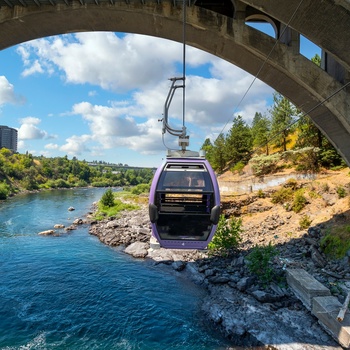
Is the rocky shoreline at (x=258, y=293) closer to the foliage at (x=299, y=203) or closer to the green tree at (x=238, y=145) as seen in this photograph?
the foliage at (x=299, y=203)

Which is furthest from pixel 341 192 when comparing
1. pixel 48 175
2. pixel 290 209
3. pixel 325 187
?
pixel 48 175

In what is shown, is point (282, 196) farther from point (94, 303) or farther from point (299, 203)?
point (94, 303)

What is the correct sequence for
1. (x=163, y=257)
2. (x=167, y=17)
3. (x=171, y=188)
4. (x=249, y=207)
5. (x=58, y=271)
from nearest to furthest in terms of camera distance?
1. (x=171, y=188)
2. (x=167, y=17)
3. (x=58, y=271)
4. (x=163, y=257)
5. (x=249, y=207)

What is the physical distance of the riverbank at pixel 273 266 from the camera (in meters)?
9.55

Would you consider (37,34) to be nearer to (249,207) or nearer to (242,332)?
(242,332)

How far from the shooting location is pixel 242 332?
380 inches

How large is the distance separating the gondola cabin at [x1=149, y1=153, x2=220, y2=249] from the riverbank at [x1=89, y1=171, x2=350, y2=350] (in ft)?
16.8

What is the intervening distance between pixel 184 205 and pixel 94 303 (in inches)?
318

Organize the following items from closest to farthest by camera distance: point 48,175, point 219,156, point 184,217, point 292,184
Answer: point 184,217
point 292,184
point 219,156
point 48,175

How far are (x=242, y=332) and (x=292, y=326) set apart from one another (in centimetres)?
186

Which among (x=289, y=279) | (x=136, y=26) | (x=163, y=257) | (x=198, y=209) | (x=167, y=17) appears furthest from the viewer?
(x=163, y=257)

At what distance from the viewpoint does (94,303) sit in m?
12.2

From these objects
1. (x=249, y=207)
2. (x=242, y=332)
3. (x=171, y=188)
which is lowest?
(x=242, y=332)

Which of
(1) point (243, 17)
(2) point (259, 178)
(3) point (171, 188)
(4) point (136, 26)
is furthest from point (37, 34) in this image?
(2) point (259, 178)
